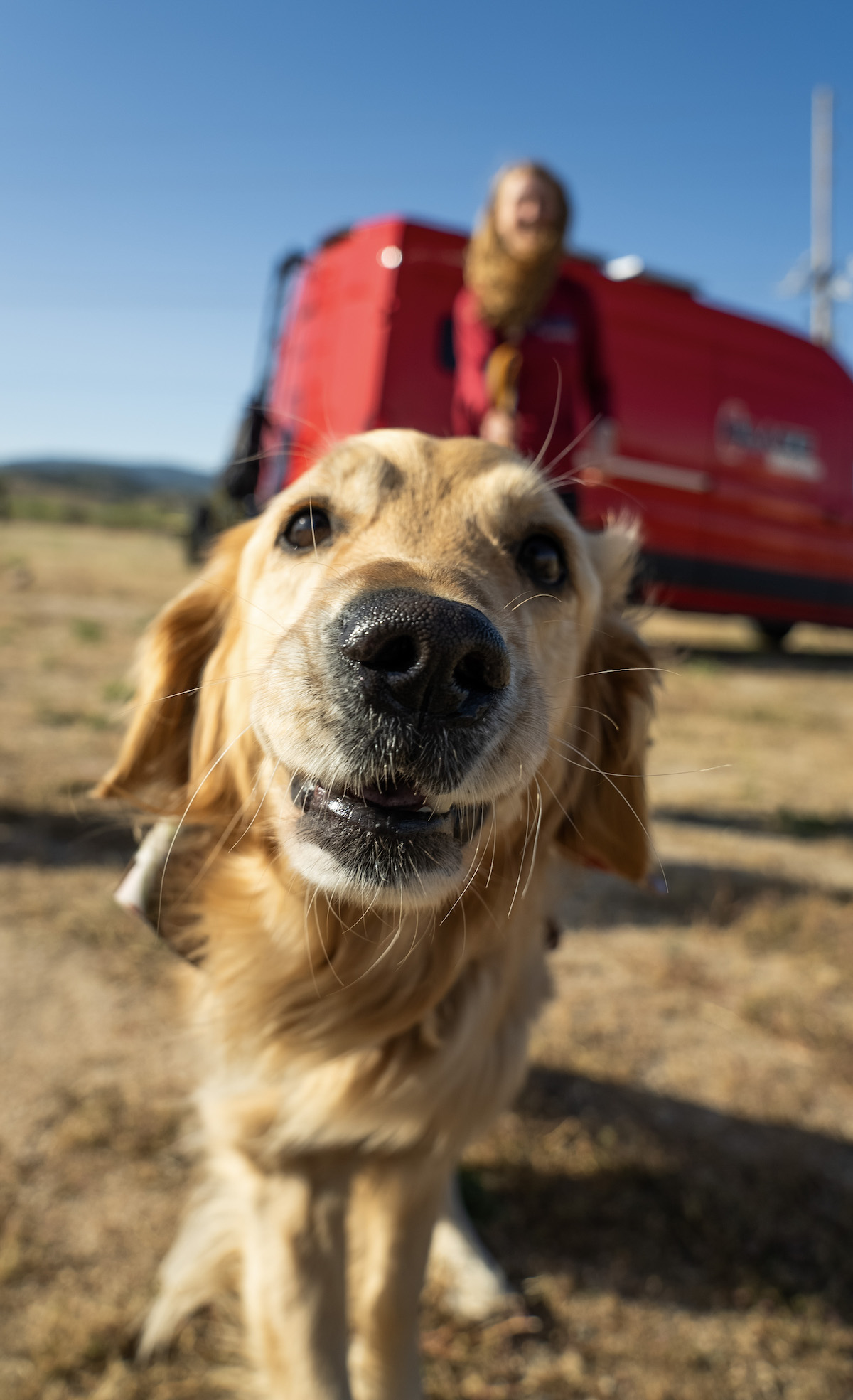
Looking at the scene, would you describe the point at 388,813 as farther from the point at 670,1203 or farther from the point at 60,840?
the point at 60,840

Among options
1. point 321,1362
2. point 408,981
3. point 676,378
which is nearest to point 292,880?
point 408,981

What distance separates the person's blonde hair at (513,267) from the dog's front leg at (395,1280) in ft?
7.12

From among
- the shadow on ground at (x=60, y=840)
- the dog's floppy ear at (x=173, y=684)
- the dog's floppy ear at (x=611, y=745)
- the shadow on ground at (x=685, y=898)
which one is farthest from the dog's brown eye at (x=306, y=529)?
the shadow on ground at (x=685, y=898)

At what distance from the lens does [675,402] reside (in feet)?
Answer: 25.9

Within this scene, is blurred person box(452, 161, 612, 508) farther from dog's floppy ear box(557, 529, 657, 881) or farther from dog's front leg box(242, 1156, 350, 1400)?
dog's front leg box(242, 1156, 350, 1400)

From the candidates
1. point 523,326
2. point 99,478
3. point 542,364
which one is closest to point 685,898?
point 542,364

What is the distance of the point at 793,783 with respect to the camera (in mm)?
5438

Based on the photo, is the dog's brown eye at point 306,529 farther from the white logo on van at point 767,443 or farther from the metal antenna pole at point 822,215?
the metal antenna pole at point 822,215

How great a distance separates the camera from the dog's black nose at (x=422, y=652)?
3.64 ft

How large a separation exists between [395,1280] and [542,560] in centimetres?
142

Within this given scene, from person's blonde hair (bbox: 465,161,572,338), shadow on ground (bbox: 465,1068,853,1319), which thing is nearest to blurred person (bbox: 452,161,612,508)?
person's blonde hair (bbox: 465,161,572,338)

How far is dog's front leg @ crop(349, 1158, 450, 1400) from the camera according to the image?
1629mm

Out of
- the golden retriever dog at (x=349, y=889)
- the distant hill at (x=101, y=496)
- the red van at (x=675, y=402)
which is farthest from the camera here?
the distant hill at (x=101, y=496)

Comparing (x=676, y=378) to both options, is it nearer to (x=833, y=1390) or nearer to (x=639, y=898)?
(x=639, y=898)
